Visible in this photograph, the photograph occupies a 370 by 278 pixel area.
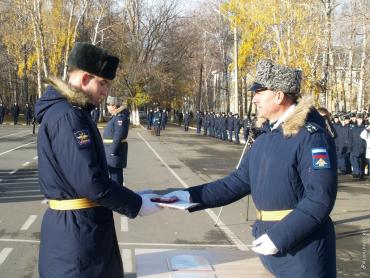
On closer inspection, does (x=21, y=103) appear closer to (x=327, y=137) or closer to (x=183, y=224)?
(x=183, y=224)

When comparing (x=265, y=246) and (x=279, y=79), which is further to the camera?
Result: (x=279, y=79)

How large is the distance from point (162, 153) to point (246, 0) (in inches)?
530

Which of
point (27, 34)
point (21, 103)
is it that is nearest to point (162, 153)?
point (27, 34)

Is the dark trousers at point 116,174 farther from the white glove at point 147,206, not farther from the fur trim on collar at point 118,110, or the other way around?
the white glove at point 147,206

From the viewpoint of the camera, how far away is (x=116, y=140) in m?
10.0

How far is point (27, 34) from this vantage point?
1960 inches

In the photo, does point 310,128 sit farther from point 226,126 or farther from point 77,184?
point 226,126

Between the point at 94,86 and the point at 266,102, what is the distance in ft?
3.33

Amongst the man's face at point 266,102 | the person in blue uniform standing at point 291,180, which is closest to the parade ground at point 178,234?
the person in blue uniform standing at point 291,180

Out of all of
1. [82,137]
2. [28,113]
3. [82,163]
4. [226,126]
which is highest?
[82,137]

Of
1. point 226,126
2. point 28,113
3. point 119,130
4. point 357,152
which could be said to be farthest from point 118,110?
point 28,113

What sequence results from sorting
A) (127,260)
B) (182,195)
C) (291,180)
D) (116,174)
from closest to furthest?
(291,180), (182,195), (127,260), (116,174)

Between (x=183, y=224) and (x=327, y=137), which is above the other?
(x=327, y=137)

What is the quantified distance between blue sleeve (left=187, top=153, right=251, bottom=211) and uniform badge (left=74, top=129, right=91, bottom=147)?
1004mm
